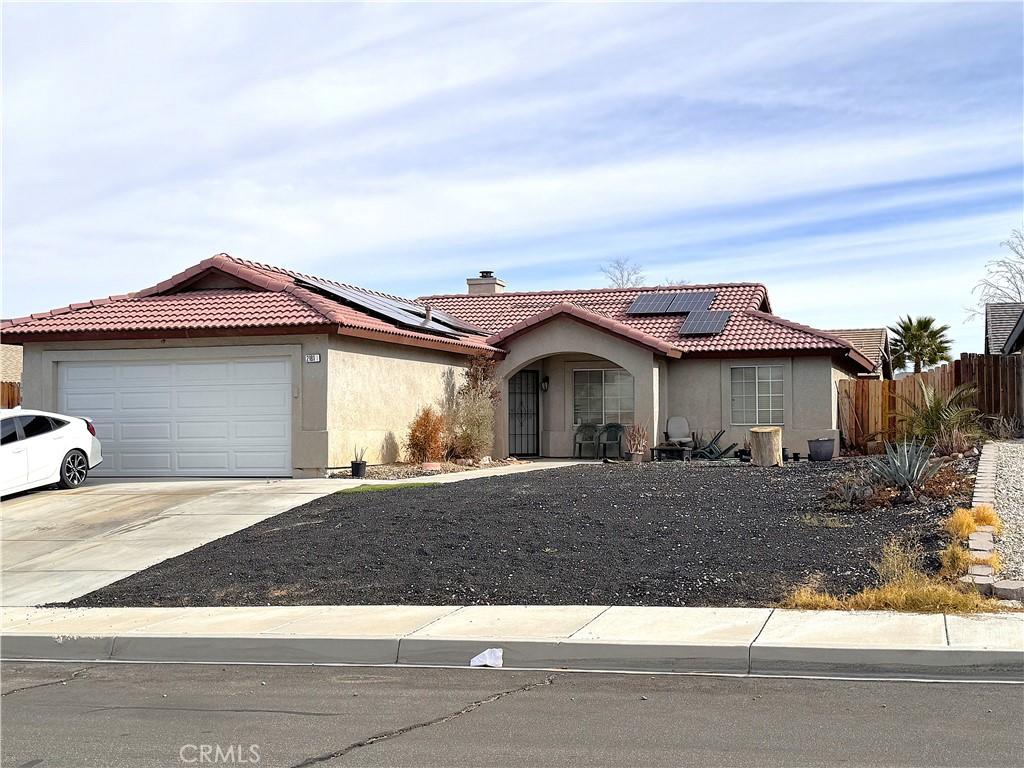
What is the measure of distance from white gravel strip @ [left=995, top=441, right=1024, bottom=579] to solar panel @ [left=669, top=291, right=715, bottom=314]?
10857mm

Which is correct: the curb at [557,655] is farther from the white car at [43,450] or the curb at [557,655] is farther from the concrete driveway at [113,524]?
the white car at [43,450]

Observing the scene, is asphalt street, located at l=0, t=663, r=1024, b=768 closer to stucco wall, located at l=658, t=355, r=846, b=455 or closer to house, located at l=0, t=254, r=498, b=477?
house, located at l=0, t=254, r=498, b=477

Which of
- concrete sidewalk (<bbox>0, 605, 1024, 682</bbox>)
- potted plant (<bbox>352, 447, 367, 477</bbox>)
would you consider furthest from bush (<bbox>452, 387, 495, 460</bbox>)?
concrete sidewalk (<bbox>0, 605, 1024, 682</bbox>)

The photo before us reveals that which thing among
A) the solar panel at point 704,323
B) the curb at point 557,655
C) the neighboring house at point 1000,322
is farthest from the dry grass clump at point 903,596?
the neighboring house at point 1000,322

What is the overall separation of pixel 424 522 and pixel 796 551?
14.8 ft

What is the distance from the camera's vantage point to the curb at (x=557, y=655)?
803 cm

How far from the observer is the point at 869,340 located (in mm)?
43938

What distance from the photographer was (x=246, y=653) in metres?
9.45

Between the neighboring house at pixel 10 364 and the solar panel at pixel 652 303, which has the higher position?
the solar panel at pixel 652 303

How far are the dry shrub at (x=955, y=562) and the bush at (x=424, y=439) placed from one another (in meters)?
12.8

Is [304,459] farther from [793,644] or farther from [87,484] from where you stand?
[793,644]

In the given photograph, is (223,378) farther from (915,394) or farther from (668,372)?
(915,394)

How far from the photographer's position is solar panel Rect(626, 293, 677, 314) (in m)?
28.8

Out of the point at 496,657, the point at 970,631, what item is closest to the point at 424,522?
the point at 496,657
